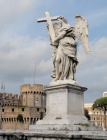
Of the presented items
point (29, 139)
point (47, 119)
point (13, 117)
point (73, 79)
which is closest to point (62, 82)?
point (73, 79)

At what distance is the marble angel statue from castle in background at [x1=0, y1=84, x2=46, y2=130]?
2263 inches

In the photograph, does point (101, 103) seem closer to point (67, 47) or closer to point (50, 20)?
point (50, 20)

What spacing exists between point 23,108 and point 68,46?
63.3m

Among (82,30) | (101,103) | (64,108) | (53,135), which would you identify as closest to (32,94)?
(101,103)

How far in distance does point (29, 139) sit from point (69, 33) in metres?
3.96

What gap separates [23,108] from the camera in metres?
72.5

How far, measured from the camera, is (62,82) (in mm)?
10195

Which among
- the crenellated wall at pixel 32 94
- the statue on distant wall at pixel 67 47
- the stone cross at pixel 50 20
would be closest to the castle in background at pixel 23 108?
the crenellated wall at pixel 32 94

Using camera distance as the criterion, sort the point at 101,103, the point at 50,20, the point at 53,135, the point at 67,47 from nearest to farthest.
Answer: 1. the point at 53,135
2. the point at 67,47
3. the point at 50,20
4. the point at 101,103

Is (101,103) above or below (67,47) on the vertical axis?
above

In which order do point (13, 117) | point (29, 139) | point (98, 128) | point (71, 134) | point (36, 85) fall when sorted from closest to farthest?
1. point (71, 134)
2. point (29, 139)
3. point (98, 128)
4. point (13, 117)
5. point (36, 85)

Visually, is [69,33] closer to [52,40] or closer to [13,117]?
[52,40]

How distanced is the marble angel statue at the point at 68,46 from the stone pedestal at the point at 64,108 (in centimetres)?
48

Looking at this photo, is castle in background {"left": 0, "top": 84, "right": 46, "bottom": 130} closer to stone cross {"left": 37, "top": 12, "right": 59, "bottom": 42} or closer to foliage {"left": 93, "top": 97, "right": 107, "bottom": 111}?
foliage {"left": 93, "top": 97, "right": 107, "bottom": 111}
